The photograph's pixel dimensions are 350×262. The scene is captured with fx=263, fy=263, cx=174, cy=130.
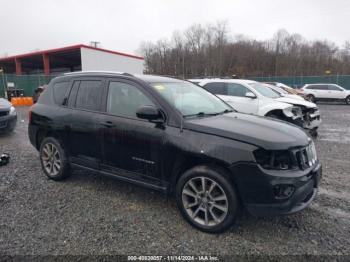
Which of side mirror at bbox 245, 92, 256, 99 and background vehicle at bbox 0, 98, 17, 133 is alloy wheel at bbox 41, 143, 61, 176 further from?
side mirror at bbox 245, 92, 256, 99

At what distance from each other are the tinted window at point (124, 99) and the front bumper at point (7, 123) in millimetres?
6056

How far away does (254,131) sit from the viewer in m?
3.01

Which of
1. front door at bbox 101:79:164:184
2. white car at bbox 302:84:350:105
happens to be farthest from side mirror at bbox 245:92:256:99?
white car at bbox 302:84:350:105

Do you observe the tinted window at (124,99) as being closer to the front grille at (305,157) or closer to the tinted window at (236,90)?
the front grille at (305,157)

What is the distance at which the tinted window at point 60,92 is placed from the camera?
14.8 feet

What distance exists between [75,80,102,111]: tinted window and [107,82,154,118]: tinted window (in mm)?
237

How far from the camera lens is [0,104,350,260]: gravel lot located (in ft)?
9.17

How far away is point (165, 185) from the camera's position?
11.0 feet

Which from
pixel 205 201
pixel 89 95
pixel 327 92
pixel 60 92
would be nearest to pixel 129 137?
pixel 89 95

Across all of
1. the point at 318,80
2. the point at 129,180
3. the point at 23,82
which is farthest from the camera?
the point at 318,80

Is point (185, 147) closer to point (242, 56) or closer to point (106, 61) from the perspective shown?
point (106, 61)

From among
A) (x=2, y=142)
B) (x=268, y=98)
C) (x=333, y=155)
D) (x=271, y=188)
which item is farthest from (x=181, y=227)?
(x=2, y=142)

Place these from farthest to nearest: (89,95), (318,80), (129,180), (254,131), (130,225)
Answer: (318,80) < (89,95) < (129,180) < (130,225) < (254,131)

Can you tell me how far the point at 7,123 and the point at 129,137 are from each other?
21.8 feet
